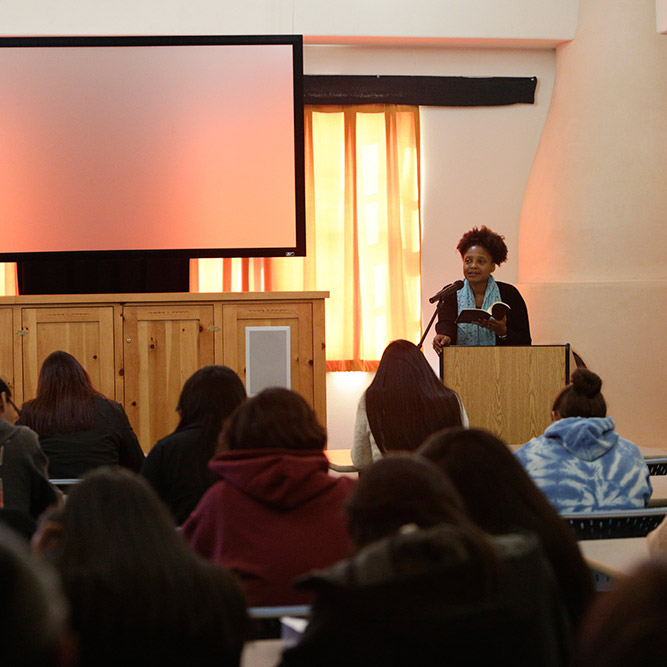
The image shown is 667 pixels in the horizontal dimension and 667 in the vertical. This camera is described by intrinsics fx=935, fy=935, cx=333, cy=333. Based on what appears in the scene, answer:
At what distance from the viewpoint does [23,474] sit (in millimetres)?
2494

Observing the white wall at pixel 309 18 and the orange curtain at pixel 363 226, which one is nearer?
A: the white wall at pixel 309 18

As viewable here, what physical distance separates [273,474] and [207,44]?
4414 mm

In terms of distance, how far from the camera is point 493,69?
6660 millimetres

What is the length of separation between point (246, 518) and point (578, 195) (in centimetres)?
482

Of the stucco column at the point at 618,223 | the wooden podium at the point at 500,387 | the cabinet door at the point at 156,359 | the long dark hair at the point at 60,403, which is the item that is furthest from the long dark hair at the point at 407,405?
the stucco column at the point at 618,223

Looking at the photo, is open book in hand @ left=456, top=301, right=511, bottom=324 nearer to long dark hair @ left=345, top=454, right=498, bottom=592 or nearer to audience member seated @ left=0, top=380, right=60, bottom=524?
A: audience member seated @ left=0, top=380, right=60, bottom=524

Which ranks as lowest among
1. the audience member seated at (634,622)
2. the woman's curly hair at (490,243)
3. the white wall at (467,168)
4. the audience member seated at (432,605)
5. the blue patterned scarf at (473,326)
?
the audience member seated at (432,605)

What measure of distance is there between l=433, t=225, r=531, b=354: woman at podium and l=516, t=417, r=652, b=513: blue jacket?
1.96 metres

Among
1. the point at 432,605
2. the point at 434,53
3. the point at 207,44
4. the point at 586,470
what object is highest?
the point at 434,53

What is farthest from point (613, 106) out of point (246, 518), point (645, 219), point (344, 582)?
point (344, 582)

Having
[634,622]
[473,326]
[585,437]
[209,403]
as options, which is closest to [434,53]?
[473,326]

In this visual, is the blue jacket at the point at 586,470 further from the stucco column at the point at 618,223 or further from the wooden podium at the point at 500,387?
the stucco column at the point at 618,223

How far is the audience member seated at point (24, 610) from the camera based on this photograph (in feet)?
2.58

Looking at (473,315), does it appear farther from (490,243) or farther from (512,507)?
(512,507)
